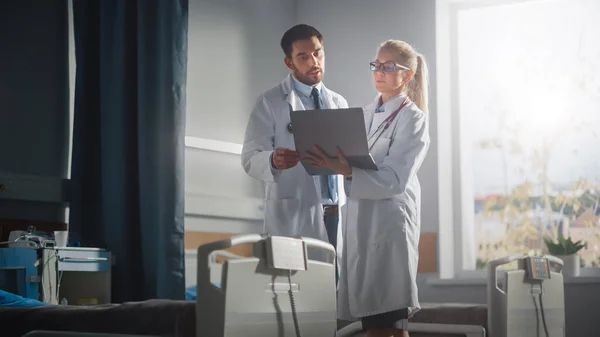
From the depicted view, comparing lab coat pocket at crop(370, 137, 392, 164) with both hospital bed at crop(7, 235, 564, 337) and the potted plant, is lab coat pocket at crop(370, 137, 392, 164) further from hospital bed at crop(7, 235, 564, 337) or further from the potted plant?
the potted plant

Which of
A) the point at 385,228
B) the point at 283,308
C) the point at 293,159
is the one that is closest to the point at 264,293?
the point at 283,308

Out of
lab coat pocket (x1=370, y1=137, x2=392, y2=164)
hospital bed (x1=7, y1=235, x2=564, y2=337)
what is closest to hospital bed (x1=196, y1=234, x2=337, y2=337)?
hospital bed (x1=7, y1=235, x2=564, y2=337)

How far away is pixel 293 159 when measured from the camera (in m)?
2.55

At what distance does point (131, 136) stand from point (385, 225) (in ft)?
6.09

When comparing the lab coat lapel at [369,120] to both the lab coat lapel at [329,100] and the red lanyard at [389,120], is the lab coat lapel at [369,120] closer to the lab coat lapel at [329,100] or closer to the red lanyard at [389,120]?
the red lanyard at [389,120]

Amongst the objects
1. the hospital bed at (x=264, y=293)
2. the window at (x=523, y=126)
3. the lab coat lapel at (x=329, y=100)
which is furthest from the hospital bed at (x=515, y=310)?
the window at (x=523, y=126)

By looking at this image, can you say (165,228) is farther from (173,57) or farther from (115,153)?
(173,57)

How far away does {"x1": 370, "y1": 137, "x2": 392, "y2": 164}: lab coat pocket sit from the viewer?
2.47 meters

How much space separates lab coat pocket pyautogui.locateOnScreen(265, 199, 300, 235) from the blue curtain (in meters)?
1.17

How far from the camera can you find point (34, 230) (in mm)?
3492

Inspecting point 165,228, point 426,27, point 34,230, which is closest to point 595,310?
point 426,27

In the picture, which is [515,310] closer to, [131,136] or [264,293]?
[264,293]

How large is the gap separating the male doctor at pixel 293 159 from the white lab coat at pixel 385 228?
0.71 feet

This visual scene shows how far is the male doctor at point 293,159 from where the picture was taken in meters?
2.65
